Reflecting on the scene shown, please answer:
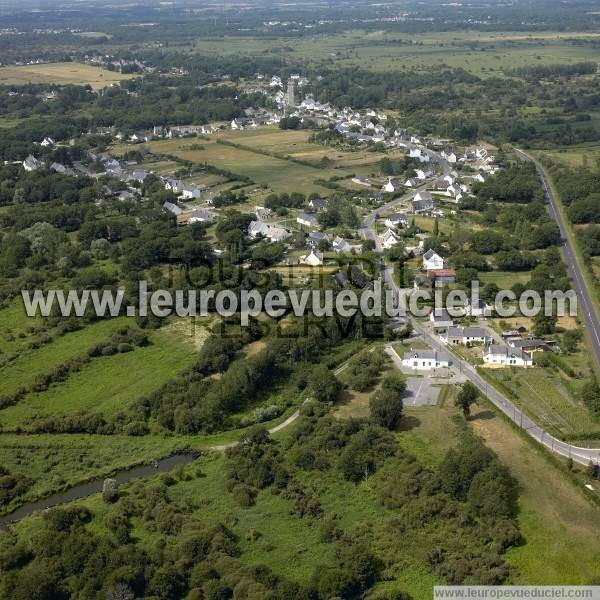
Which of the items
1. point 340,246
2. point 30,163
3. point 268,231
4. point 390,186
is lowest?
point 340,246

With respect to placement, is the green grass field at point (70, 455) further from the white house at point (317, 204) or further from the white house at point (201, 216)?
the white house at point (317, 204)

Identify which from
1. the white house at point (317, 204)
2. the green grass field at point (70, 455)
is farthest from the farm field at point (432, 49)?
the green grass field at point (70, 455)

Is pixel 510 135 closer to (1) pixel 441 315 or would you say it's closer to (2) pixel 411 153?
(2) pixel 411 153

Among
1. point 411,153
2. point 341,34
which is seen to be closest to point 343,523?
point 411,153

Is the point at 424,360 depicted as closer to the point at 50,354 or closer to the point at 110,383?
the point at 110,383

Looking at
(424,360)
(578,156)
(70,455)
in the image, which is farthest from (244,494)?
(578,156)

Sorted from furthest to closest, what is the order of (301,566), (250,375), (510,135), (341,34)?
(341,34), (510,135), (250,375), (301,566)

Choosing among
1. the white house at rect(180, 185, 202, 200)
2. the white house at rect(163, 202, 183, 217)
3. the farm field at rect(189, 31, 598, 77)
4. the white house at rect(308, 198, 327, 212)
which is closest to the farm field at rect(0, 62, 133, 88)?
the farm field at rect(189, 31, 598, 77)

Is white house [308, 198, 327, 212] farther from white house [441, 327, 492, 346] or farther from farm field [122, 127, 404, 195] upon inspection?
white house [441, 327, 492, 346]
